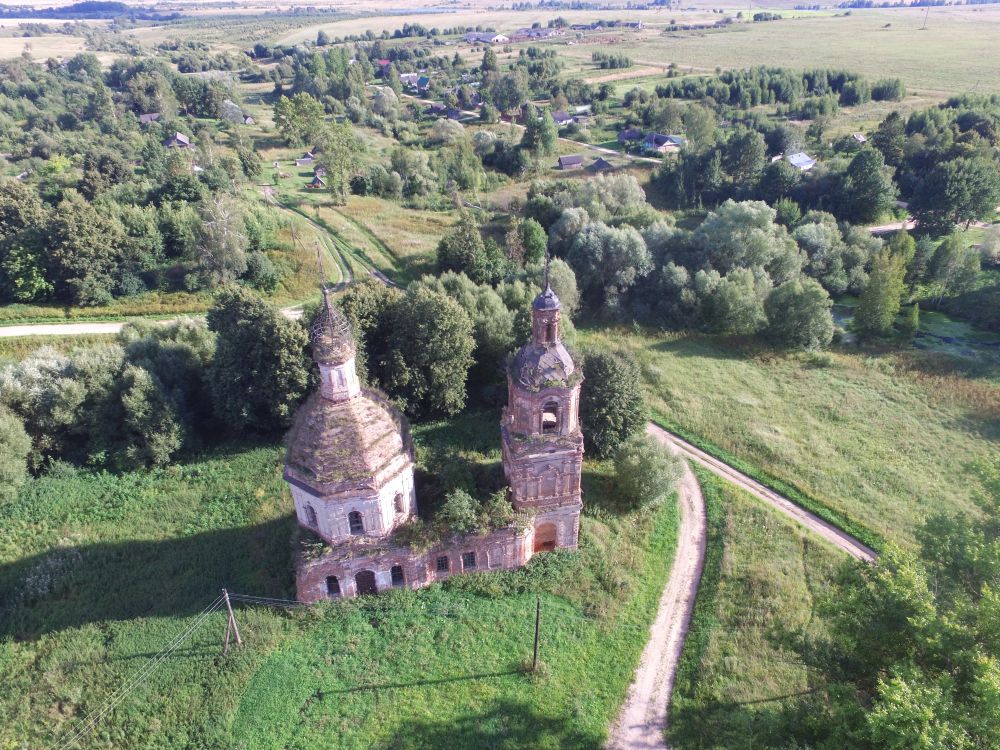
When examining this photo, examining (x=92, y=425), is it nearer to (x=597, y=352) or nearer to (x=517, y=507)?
(x=517, y=507)

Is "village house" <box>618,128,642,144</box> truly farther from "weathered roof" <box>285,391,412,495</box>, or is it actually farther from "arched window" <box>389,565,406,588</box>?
"arched window" <box>389,565,406,588</box>

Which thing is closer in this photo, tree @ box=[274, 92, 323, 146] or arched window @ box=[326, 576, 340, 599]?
arched window @ box=[326, 576, 340, 599]

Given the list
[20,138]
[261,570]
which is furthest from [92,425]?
[20,138]

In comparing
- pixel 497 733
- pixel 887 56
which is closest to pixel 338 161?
pixel 497 733

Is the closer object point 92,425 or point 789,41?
point 92,425

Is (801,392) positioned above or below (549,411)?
below

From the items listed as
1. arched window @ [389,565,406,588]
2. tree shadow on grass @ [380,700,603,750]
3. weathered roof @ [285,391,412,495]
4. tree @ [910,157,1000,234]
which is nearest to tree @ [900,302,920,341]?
tree @ [910,157,1000,234]
